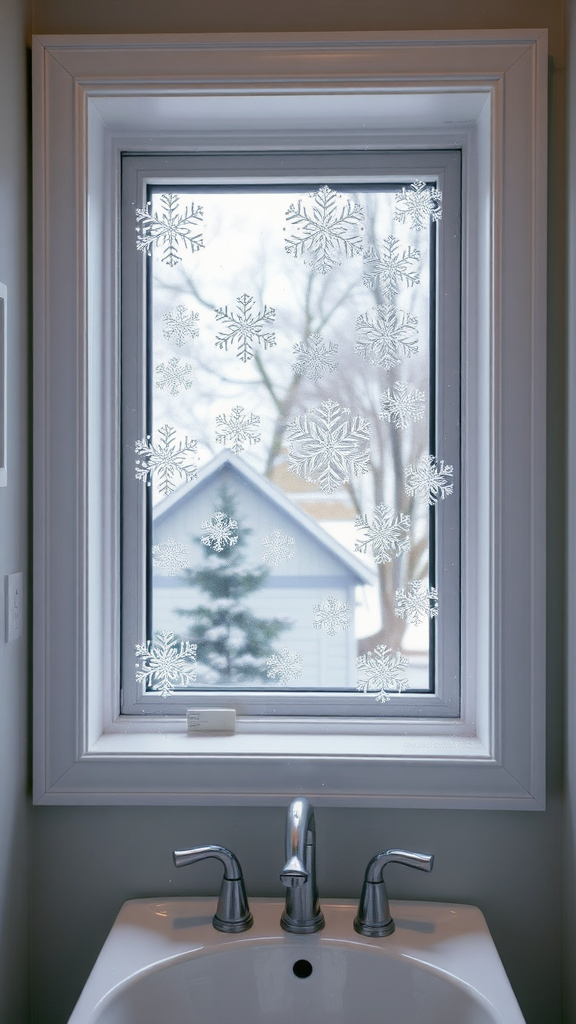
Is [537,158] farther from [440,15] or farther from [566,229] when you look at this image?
[440,15]

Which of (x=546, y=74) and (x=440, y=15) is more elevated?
(x=440, y=15)

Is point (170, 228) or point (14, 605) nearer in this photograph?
point (14, 605)

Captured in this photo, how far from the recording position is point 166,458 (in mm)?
1454

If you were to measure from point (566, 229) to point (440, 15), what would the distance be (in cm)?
41

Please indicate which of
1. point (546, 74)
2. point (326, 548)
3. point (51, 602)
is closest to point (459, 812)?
point (326, 548)

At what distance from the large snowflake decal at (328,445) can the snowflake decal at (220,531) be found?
15 centimetres

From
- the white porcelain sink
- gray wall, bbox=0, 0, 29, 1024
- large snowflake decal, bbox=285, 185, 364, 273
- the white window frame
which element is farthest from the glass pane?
the white porcelain sink

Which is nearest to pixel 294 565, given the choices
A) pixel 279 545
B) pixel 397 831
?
pixel 279 545

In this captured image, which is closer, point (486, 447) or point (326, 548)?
point (486, 447)

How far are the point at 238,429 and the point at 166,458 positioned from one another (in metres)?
0.14

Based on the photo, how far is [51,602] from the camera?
1304 mm

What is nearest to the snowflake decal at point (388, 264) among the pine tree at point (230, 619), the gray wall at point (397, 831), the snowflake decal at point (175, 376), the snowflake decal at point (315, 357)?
the snowflake decal at point (315, 357)

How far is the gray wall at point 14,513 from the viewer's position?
1.21 m

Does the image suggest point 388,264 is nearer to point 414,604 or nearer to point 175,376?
point 175,376
